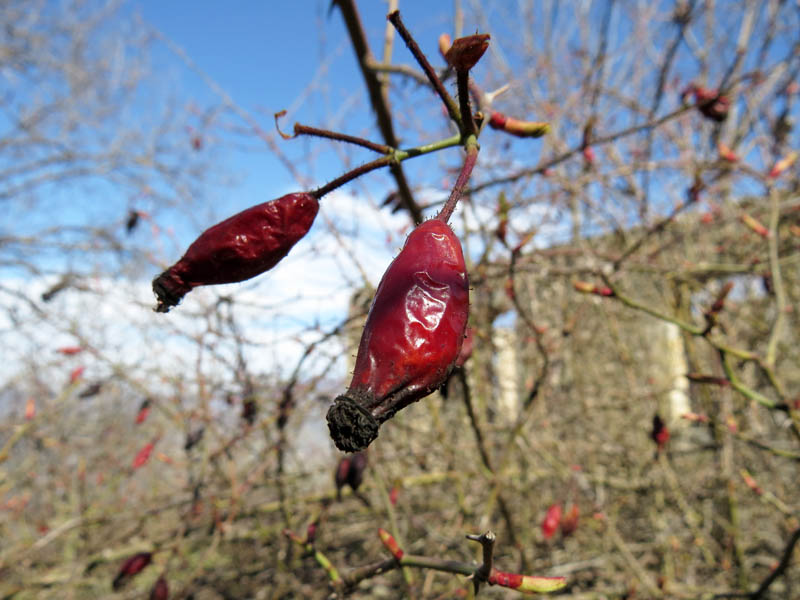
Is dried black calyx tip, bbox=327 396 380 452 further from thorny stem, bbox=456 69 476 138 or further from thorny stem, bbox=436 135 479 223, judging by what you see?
thorny stem, bbox=456 69 476 138

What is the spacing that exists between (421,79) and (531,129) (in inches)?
17.4

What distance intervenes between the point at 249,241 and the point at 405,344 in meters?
0.31

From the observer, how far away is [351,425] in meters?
0.59

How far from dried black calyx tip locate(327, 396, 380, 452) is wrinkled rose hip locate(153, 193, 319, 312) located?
10.9 inches

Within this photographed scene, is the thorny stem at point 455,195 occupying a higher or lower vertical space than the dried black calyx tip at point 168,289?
higher

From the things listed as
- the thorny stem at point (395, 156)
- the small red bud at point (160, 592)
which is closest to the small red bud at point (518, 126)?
the thorny stem at point (395, 156)

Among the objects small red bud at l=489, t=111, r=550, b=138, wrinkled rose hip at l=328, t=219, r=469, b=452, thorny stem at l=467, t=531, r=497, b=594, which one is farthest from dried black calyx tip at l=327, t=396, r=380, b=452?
small red bud at l=489, t=111, r=550, b=138

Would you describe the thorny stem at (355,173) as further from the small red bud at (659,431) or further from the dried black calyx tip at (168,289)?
the small red bud at (659,431)

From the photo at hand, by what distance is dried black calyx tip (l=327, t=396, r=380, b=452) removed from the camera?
585 mm

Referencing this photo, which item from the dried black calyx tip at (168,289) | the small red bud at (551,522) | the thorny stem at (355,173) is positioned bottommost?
the small red bud at (551,522)

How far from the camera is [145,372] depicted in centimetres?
310

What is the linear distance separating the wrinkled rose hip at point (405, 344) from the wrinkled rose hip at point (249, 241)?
9.0 inches

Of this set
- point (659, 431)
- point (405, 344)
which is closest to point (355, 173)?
point (405, 344)

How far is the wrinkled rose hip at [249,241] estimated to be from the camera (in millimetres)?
767
